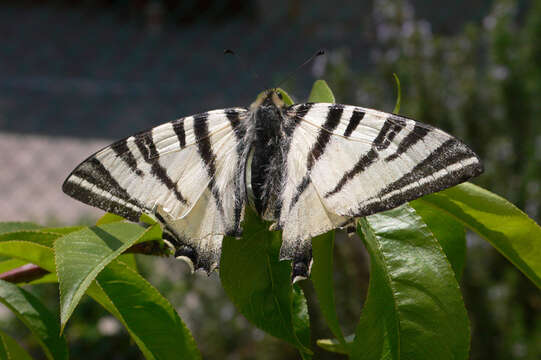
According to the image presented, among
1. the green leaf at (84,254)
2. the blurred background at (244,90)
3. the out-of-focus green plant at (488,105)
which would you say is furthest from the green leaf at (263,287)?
the out-of-focus green plant at (488,105)

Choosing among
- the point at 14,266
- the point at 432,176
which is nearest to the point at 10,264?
the point at 14,266

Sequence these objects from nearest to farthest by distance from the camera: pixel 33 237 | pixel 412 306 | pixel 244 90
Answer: pixel 412 306
pixel 33 237
pixel 244 90

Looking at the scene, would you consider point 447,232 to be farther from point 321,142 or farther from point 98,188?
point 98,188

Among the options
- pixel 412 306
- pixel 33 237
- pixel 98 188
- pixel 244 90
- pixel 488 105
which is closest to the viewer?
pixel 412 306

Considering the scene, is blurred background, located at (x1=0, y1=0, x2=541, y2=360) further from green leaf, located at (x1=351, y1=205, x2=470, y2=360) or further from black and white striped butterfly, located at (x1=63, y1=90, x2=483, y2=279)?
green leaf, located at (x1=351, y1=205, x2=470, y2=360)

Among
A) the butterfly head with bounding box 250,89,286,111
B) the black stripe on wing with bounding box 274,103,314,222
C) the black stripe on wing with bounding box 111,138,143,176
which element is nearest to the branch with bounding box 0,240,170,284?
the black stripe on wing with bounding box 111,138,143,176

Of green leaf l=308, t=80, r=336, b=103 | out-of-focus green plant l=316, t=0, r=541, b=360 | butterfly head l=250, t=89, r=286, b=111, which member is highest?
butterfly head l=250, t=89, r=286, b=111

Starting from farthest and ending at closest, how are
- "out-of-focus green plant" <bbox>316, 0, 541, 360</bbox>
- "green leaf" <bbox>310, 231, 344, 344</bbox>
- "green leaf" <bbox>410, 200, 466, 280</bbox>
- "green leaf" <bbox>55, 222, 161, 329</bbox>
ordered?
"out-of-focus green plant" <bbox>316, 0, 541, 360</bbox>
"green leaf" <bbox>410, 200, 466, 280</bbox>
"green leaf" <bbox>310, 231, 344, 344</bbox>
"green leaf" <bbox>55, 222, 161, 329</bbox>
